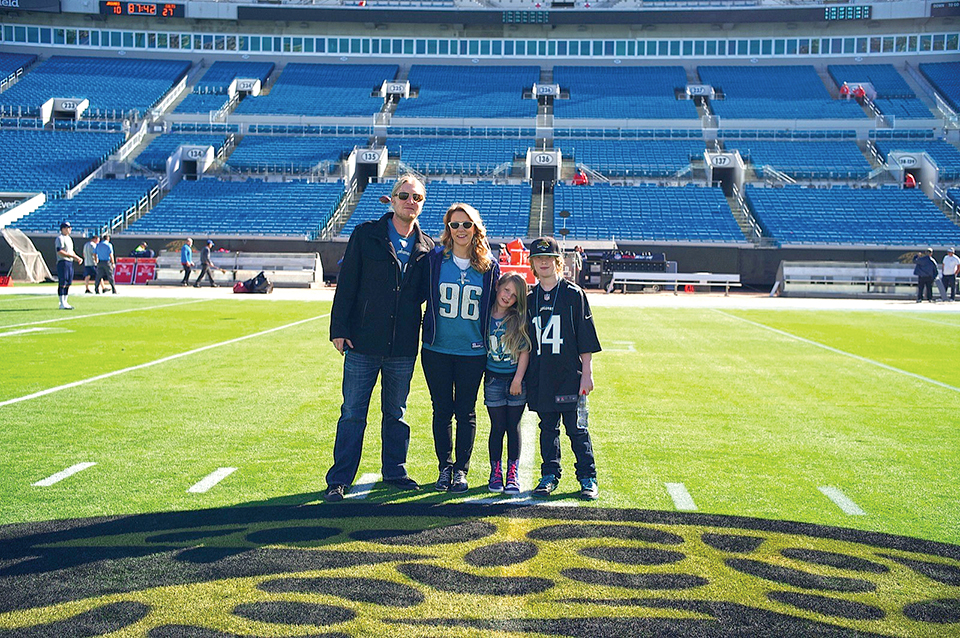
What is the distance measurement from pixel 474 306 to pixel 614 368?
19.0 ft

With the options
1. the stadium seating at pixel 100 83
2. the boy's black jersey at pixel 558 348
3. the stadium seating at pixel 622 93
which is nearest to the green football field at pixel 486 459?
the boy's black jersey at pixel 558 348

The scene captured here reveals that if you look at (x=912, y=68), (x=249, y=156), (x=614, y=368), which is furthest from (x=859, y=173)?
(x=614, y=368)

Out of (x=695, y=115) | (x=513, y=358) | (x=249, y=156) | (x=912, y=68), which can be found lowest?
(x=513, y=358)

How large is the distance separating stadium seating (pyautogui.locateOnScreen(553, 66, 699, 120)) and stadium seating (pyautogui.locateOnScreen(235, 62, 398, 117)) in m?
11.2

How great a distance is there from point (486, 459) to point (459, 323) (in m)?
1.40

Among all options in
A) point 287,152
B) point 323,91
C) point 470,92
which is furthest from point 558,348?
point 323,91

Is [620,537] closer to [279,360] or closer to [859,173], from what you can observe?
[279,360]

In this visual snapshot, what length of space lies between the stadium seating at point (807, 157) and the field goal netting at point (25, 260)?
32649 mm

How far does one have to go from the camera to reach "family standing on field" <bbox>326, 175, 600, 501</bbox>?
5.09m

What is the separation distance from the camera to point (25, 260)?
98.7 feet

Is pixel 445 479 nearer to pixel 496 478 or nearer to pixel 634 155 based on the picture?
pixel 496 478

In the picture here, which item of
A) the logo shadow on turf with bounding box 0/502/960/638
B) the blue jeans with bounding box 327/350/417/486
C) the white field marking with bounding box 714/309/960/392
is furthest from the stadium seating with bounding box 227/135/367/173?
the logo shadow on turf with bounding box 0/502/960/638

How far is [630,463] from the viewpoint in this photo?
5887mm

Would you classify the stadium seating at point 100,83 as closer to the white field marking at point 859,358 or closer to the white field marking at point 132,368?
the white field marking at point 132,368
